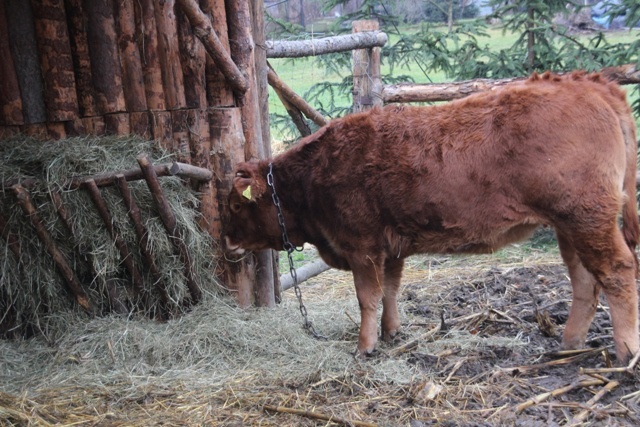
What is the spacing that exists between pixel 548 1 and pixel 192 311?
21.7ft

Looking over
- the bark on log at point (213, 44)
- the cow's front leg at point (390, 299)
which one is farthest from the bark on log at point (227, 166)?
the cow's front leg at point (390, 299)

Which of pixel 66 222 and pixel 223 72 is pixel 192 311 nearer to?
pixel 66 222

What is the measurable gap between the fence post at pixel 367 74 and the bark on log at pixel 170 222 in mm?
3874

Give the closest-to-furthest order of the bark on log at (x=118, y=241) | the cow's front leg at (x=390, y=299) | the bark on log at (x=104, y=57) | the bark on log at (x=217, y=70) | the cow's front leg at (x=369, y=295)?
the bark on log at (x=118, y=241) → the bark on log at (x=104, y=57) → the cow's front leg at (x=369, y=295) → the bark on log at (x=217, y=70) → the cow's front leg at (x=390, y=299)

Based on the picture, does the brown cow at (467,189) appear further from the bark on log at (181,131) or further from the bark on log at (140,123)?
the bark on log at (140,123)

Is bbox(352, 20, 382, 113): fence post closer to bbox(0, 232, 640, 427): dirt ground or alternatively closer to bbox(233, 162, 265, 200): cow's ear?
bbox(233, 162, 265, 200): cow's ear

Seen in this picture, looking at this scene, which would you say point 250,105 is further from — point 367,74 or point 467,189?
point 367,74

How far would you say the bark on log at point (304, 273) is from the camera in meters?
7.06

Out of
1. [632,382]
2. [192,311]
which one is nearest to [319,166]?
[192,311]

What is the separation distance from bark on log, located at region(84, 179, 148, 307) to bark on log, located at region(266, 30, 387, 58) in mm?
2441

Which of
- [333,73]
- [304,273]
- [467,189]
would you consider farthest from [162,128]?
[333,73]

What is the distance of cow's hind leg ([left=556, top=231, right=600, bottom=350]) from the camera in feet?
16.9

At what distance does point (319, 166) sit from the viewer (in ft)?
18.0

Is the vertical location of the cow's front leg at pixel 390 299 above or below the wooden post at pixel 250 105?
below
